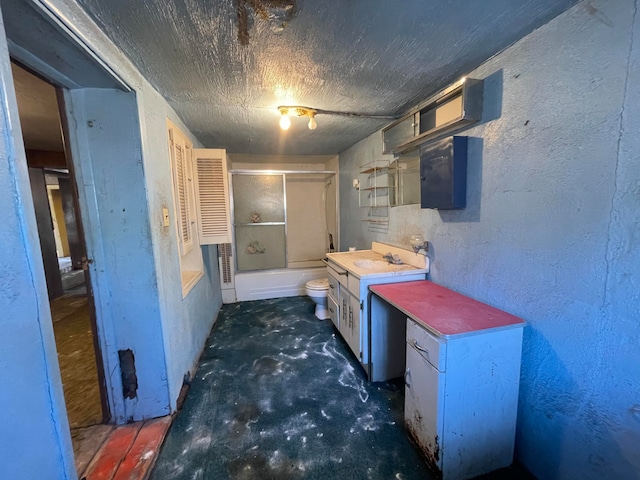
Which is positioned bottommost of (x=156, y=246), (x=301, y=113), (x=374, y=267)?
(x=374, y=267)

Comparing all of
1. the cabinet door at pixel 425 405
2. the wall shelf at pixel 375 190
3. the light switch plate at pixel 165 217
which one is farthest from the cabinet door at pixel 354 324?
the light switch plate at pixel 165 217

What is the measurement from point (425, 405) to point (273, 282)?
8.76 feet

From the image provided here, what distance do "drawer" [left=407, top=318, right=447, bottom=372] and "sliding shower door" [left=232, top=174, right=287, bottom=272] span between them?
2.71 m

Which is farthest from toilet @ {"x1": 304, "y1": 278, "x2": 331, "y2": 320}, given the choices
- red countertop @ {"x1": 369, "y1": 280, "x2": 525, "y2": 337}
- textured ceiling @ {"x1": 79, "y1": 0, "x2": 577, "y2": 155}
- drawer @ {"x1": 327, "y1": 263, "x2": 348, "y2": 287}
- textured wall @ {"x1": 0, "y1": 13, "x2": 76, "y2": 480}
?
textured wall @ {"x1": 0, "y1": 13, "x2": 76, "y2": 480}

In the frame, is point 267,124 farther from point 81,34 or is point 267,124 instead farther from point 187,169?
point 81,34

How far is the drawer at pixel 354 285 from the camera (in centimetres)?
190

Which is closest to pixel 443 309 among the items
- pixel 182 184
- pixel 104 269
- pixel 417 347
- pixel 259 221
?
pixel 417 347

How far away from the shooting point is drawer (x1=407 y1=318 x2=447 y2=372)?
1.15 metres

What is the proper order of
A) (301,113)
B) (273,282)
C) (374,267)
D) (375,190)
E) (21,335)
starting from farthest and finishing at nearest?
(273,282)
(375,190)
(374,267)
(301,113)
(21,335)

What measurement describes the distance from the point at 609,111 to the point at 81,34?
1932 mm

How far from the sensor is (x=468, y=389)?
1.18 metres

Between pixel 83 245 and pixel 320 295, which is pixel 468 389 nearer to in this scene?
pixel 320 295

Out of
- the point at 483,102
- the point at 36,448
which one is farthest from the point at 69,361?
the point at 483,102

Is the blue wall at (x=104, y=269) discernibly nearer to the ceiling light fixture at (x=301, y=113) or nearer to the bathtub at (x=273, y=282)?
the ceiling light fixture at (x=301, y=113)
